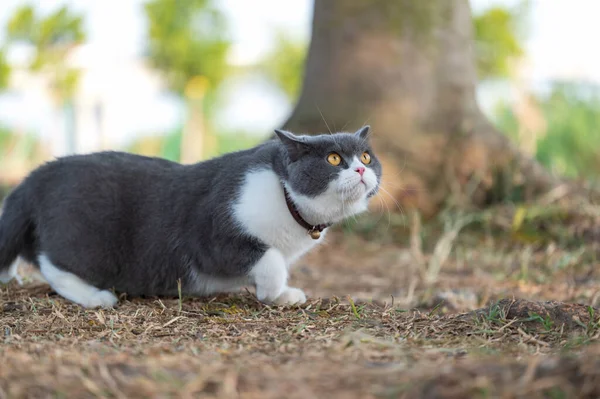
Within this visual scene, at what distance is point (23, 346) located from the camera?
195 centimetres

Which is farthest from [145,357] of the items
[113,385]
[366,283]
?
[366,283]

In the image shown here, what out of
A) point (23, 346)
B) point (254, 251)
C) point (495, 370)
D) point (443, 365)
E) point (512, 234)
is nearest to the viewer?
point (495, 370)

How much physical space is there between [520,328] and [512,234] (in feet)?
9.01

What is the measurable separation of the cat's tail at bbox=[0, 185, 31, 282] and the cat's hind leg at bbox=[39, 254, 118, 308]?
0.14 m

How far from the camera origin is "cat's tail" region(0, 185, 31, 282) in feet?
9.59

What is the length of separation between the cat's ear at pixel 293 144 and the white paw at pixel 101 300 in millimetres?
954

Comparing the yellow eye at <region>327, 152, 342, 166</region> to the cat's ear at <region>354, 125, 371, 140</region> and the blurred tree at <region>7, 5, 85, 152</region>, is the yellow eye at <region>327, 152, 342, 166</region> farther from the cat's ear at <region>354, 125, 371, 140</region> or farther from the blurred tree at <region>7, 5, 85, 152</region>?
the blurred tree at <region>7, 5, 85, 152</region>

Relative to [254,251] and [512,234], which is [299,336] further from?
[512,234]

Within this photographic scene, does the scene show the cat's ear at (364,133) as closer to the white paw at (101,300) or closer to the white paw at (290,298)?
the white paw at (290,298)

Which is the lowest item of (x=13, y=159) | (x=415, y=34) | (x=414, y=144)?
(x=13, y=159)

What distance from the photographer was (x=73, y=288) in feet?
9.26

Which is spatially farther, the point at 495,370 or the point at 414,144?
the point at 414,144

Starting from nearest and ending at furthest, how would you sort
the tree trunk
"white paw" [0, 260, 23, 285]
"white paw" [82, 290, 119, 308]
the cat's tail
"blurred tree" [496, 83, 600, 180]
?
"white paw" [82, 290, 119, 308]
the cat's tail
"white paw" [0, 260, 23, 285]
the tree trunk
"blurred tree" [496, 83, 600, 180]

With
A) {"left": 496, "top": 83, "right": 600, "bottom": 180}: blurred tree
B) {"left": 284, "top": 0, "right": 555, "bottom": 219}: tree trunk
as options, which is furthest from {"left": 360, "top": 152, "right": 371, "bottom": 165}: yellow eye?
{"left": 496, "top": 83, "right": 600, "bottom": 180}: blurred tree
